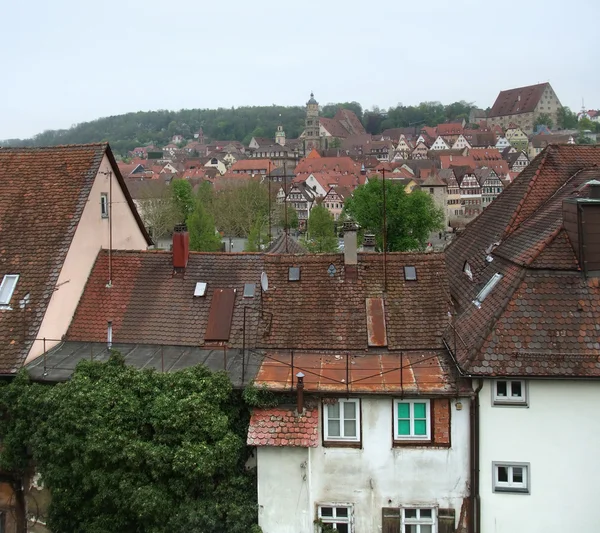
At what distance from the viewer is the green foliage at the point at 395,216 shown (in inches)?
2136

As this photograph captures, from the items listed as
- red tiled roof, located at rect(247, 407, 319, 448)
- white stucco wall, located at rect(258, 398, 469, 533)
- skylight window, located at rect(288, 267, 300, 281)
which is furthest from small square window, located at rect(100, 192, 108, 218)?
white stucco wall, located at rect(258, 398, 469, 533)

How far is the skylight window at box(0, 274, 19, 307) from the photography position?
659 inches

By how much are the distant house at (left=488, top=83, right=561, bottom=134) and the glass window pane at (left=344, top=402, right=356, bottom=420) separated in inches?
6857

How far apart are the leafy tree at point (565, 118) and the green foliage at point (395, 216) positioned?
458ft

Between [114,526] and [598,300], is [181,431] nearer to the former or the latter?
[114,526]

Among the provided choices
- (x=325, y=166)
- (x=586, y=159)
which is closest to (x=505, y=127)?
(x=325, y=166)

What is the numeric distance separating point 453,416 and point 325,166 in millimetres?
113486

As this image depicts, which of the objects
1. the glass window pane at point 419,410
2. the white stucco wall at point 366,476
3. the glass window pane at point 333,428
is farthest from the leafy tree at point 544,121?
the glass window pane at point 333,428

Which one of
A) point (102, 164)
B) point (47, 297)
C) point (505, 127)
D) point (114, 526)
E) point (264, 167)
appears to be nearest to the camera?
point (114, 526)

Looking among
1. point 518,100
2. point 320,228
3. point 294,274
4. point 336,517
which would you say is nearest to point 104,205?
point 294,274

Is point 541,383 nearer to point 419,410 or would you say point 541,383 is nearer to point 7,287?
point 419,410

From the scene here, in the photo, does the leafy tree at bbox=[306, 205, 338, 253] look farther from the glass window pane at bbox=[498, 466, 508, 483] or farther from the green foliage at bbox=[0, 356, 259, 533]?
the glass window pane at bbox=[498, 466, 508, 483]

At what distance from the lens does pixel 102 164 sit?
781 inches

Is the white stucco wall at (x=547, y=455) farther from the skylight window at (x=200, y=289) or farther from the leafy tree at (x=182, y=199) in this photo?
the leafy tree at (x=182, y=199)
